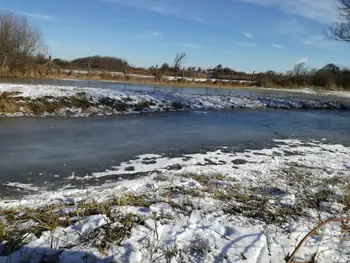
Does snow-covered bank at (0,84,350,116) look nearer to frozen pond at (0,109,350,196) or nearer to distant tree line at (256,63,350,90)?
frozen pond at (0,109,350,196)

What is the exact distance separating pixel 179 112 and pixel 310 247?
10.8 meters

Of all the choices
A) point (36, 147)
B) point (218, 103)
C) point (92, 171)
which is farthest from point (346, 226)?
point (218, 103)

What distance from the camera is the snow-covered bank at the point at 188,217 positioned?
8.86ft

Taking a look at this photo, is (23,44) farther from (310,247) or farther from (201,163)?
(310,247)

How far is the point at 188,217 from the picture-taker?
336 centimetres

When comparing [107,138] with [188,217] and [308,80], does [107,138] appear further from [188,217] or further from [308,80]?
[308,80]

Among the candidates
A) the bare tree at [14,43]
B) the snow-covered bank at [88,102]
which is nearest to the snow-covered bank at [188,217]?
the snow-covered bank at [88,102]

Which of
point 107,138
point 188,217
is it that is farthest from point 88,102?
point 188,217

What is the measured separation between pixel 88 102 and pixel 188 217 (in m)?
9.65

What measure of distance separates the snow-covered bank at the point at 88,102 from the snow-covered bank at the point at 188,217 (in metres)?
6.52

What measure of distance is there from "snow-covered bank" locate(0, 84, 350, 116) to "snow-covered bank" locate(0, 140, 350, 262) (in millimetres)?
6516

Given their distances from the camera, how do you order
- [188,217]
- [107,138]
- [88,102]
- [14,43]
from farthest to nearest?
[14,43] < [88,102] < [107,138] < [188,217]

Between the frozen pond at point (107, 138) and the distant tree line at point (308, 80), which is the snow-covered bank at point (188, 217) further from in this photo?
the distant tree line at point (308, 80)

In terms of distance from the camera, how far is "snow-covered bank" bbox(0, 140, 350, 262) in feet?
8.86
